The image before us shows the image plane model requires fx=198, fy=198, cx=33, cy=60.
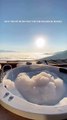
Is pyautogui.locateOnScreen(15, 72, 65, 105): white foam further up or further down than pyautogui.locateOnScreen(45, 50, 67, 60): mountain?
further down

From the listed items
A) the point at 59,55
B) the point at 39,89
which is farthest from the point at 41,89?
the point at 59,55

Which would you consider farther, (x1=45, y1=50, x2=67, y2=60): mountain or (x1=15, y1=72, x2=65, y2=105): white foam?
(x1=45, y1=50, x2=67, y2=60): mountain

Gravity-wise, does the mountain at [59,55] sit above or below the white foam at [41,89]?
above

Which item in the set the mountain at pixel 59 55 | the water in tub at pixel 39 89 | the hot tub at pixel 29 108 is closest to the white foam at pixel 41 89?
the water in tub at pixel 39 89

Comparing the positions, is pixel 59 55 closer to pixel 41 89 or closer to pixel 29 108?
pixel 41 89

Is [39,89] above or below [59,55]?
below

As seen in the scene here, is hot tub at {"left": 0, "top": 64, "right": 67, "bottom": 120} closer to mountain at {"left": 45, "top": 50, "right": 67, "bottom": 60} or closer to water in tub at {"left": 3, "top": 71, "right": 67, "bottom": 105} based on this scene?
water in tub at {"left": 3, "top": 71, "right": 67, "bottom": 105}

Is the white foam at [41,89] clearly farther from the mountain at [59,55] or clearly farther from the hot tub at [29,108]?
the mountain at [59,55]

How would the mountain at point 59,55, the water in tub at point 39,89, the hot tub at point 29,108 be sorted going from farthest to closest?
the mountain at point 59,55 → the water in tub at point 39,89 → the hot tub at point 29,108

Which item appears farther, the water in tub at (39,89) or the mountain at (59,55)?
the mountain at (59,55)

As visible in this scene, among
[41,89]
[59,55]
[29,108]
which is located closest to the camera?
[29,108]

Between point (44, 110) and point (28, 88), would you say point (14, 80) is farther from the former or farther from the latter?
point (44, 110)

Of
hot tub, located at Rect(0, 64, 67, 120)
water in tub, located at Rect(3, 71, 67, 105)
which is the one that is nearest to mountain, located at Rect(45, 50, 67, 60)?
water in tub, located at Rect(3, 71, 67, 105)

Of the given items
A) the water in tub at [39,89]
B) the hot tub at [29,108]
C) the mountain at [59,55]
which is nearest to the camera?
the hot tub at [29,108]
